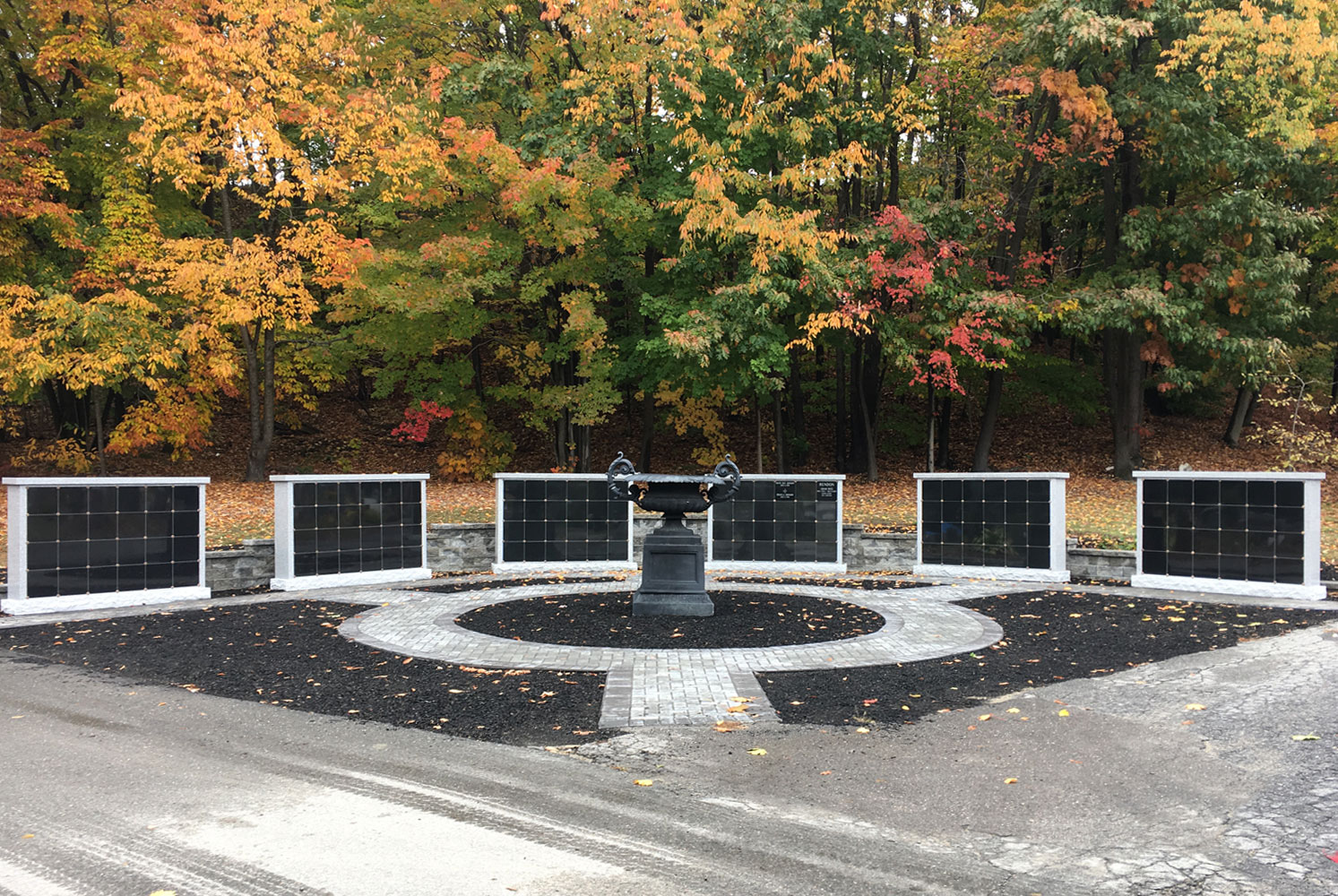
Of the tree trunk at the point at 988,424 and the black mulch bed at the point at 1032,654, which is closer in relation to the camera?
the black mulch bed at the point at 1032,654

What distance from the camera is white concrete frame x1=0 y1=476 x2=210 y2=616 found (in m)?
10.5

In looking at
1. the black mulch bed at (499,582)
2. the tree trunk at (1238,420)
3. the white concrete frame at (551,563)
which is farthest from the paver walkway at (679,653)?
the tree trunk at (1238,420)

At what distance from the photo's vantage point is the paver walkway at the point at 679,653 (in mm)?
6457

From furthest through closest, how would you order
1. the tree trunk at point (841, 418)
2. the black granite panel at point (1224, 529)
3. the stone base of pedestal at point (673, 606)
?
the tree trunk at point (841, 418) < the black granite panel at point (1224, 529) < the stone base of pedestal at point (673, 606)

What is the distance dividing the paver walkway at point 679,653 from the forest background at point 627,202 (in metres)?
6.60

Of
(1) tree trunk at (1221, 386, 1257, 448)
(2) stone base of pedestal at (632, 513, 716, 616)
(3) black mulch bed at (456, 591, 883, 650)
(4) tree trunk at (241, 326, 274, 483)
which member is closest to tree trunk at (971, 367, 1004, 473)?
(1) tree trunk at (1221, 386, 1257, 448)

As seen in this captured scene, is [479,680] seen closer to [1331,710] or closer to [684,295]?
[1331,710]

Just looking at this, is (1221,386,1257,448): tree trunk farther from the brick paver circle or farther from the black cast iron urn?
the black cast iron urn

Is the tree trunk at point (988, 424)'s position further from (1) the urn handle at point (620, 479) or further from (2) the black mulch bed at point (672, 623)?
(1) the urn handle at point (620, 479)

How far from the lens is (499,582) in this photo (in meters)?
12.9

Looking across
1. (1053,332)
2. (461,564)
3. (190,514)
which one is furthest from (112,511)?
(1053,332)

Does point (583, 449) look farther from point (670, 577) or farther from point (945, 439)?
point (670, 577)

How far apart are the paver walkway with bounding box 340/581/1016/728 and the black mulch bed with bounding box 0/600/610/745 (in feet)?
0.85

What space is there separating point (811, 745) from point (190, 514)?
9.35m
